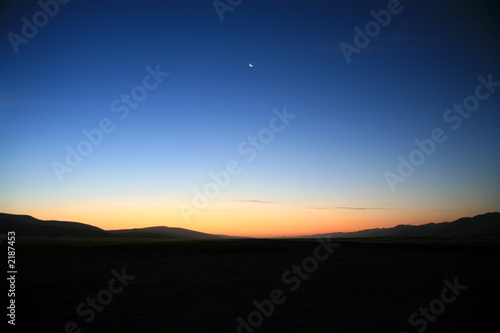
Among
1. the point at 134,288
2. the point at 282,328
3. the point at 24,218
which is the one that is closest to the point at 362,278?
the point at 282,328

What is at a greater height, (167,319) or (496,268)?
(167,319)

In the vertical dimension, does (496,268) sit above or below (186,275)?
below

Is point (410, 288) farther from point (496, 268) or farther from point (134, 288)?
point (134, 288)

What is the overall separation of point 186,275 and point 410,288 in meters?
10.8

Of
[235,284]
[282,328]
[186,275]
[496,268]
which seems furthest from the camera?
[496,268]

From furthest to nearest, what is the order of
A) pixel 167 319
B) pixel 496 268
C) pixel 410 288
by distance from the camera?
pixel 496 268
pixel 410 288
pixel 167 319

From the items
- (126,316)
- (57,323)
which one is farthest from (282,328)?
(57,323)

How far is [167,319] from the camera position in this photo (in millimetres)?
8062

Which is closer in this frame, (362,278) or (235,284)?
(235,284)

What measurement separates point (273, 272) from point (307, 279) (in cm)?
248

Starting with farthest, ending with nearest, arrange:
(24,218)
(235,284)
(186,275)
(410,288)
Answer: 1. (24,218)
2. (186,275)
3. (235,284)
4. (410,288)

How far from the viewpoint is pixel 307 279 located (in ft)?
45.2

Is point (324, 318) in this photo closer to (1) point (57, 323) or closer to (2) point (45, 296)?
(1) point (57, 323)

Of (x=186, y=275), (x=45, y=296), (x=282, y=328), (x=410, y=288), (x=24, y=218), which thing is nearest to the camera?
(x=282, y=328)
